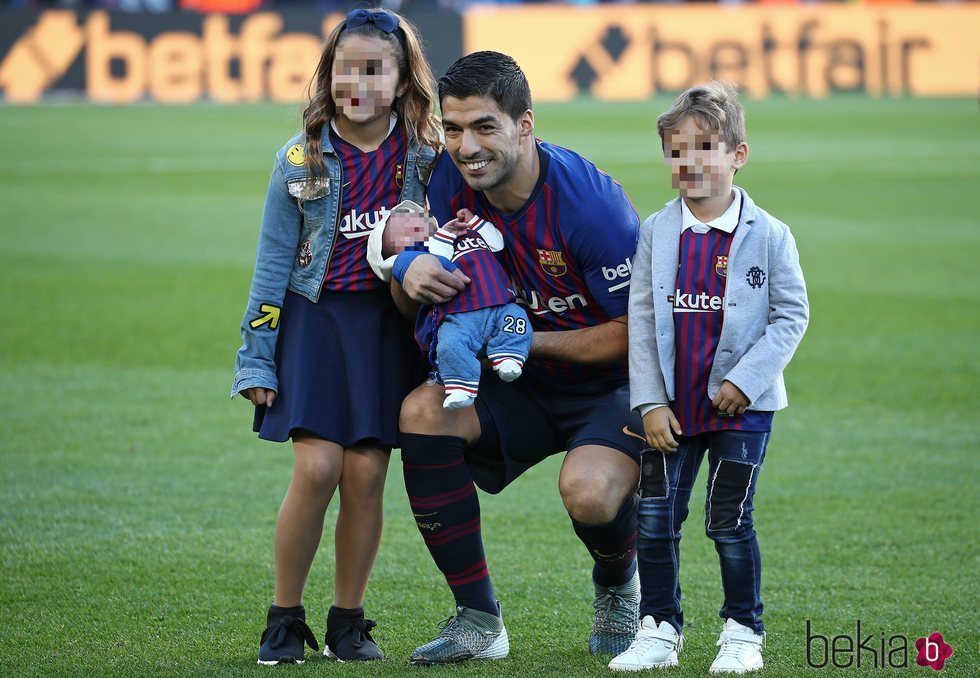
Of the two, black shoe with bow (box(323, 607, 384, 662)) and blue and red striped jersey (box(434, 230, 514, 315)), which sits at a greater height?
blue and red striped jersey (box(434, 230, 514, 315))

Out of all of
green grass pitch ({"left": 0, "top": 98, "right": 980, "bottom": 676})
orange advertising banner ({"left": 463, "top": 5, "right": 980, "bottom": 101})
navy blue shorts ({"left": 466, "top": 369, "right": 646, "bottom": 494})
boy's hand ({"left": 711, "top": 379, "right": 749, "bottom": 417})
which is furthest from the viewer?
orange advertising banner ({"left": 463, "top": 5, "right": 980, "bottom": 101})

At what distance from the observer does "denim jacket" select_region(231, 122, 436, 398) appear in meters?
3.82

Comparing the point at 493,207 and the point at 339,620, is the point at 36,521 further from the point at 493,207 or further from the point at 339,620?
the point at 493,207

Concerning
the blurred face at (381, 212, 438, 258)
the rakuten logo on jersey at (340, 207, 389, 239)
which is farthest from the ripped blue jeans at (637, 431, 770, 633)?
the rakuten logo on jersey at (340, 207, 389, 239)

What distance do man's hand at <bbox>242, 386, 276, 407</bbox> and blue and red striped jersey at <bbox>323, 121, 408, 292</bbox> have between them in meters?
0.32

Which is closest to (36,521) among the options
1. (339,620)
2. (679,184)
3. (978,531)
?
(339,620)

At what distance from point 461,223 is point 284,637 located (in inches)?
47.5

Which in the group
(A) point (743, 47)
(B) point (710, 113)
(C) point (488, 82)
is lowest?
(B) point (710, 113)

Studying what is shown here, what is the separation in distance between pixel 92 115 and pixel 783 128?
12.4 m

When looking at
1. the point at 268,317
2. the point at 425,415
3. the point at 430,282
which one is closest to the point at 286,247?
the point at 268,317

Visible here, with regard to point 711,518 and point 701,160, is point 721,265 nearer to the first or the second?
point 701,160

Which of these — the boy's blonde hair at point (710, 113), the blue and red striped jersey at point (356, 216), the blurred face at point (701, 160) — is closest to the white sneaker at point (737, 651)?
the blurred face at point (701, 160)

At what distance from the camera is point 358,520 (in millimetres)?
3891

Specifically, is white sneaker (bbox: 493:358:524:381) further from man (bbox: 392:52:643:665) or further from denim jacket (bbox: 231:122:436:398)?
denim jacket (bbox: 231:122:436:398)
